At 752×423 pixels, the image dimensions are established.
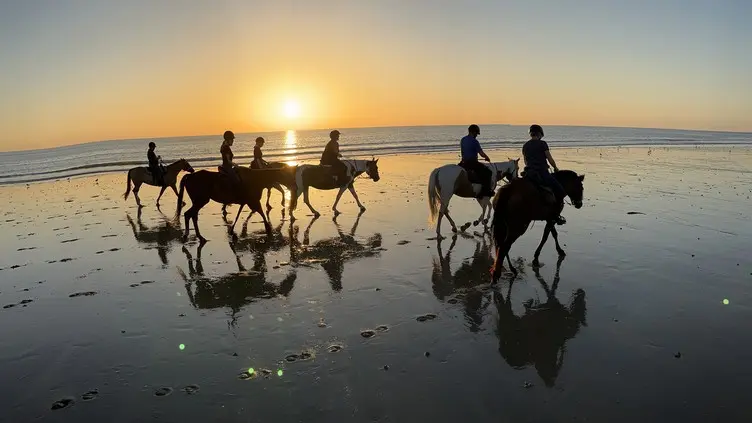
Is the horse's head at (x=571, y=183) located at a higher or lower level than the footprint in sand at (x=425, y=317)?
higher

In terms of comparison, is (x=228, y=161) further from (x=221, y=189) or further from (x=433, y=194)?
(x=433, y=194)

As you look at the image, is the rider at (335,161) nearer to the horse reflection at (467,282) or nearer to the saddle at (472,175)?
the saddle at (472,175)

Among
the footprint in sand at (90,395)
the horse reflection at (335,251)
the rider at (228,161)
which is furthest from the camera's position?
the rider at (228,161)

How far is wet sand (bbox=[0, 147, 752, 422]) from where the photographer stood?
14.0 ft

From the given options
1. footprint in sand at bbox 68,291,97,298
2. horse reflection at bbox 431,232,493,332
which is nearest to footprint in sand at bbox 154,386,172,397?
horse reflection at bbox 431,232,493,332

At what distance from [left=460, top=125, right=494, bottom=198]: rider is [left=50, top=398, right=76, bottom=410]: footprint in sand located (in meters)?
9.05

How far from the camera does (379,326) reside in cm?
599

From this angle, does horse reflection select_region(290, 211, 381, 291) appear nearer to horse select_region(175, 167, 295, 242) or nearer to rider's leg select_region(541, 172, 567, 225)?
horse select_region(175, 167, 295, 242)

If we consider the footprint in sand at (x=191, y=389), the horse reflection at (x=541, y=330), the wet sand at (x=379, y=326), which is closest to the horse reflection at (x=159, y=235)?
the wet sand at (x=379, y=326)

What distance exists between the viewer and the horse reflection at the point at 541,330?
4.98 metres

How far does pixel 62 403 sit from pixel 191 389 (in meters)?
1.29

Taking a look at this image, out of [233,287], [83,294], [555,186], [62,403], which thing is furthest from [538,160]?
[83,294]

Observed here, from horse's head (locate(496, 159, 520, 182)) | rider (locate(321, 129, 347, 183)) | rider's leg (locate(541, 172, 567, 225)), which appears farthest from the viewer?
rider (locate(321, 129, 347, 183))

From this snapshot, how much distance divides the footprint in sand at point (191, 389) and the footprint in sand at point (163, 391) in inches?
6.1
